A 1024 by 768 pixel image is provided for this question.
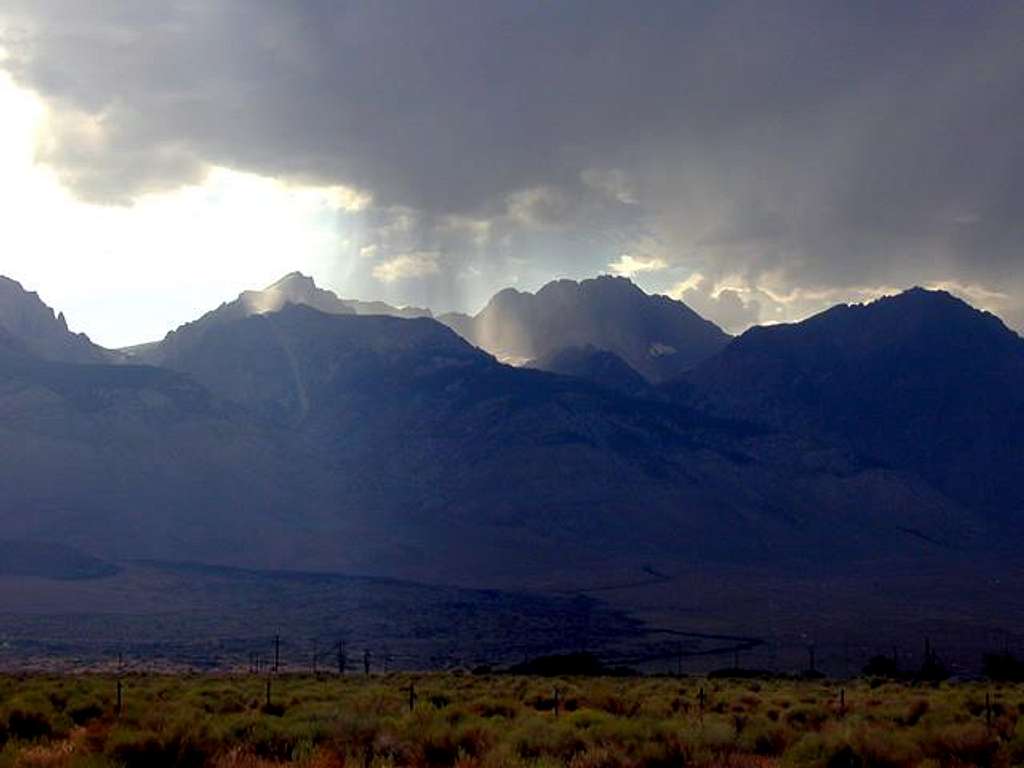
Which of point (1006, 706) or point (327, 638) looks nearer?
point (1006, 706)

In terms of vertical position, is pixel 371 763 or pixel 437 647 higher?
pixel 371 763

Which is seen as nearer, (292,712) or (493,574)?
(292,712)

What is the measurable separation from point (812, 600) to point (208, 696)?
13730 centimetres

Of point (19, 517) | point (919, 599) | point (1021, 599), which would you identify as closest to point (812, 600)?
point (919, 599)

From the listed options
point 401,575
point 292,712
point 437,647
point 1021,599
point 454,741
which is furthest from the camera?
point 401,575

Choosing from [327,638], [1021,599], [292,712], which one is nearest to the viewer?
[292,712]

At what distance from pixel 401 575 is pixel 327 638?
68.1m

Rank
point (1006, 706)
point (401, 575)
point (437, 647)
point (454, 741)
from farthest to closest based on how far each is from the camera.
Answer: point (401, 575), point (437, 647), point (1006, 706), point (454, 741)

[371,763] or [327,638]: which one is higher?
[371,763]

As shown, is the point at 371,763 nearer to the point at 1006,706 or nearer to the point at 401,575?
the point at 1006,706

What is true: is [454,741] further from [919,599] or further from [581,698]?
[919,599]

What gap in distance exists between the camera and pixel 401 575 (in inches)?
7323

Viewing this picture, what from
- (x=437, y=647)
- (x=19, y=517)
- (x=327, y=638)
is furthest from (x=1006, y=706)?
(x=19, y=517)

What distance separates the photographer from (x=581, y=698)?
30.7 m
